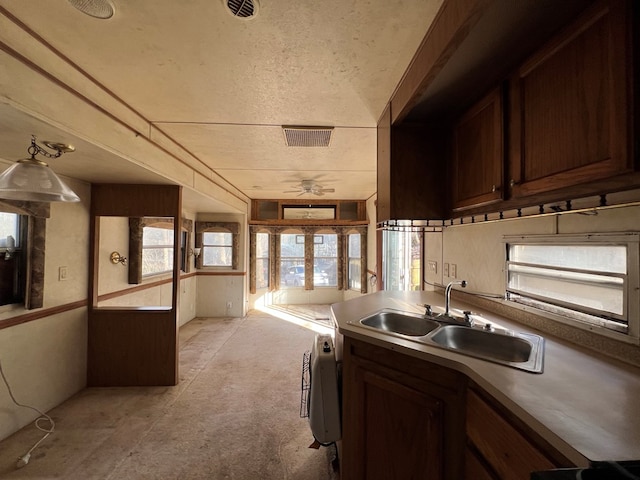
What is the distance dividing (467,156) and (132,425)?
3.16 metres

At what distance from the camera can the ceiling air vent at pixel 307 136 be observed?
2.22 metres

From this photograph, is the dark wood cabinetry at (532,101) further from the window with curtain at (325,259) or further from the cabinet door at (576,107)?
the window with curtain at (325,259)

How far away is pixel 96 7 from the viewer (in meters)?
1.10

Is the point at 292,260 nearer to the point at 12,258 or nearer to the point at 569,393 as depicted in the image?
the point at 12,258

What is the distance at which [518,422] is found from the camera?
2.74 feet

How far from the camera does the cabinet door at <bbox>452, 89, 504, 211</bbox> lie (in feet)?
4.46

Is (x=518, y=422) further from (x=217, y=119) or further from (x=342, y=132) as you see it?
(x=217, y=119)

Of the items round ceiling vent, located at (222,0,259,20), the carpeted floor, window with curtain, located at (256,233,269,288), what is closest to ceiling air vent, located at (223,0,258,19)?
round ceiling vent, located at (222,0,259,20)

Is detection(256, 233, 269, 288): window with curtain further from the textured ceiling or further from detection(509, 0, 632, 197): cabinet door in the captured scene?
detection(509, 0, 632, 197): cabinet door

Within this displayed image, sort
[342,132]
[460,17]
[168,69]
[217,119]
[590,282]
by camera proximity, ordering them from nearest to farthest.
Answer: [460,17] < [590,282] < [168,69] < [217,119] < [342,132]

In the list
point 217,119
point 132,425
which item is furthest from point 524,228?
point 132,425

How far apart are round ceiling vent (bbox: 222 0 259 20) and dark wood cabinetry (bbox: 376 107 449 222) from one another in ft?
3.56

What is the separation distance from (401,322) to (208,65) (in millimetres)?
1935

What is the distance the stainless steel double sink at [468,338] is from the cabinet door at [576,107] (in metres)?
0.72
